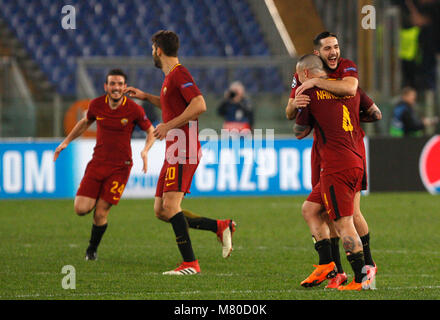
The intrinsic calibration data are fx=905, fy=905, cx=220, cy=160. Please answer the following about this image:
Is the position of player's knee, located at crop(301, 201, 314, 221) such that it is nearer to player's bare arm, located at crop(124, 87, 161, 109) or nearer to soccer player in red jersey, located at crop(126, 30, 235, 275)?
soccer player in red jersey, located at crop(126, 30, 235, 275)

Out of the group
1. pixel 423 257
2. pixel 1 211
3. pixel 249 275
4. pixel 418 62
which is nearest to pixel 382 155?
pixel 418 62

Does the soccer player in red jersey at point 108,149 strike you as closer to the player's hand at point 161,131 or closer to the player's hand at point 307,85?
the player's hand at point 161,131

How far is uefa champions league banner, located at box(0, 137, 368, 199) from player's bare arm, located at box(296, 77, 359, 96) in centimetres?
1010

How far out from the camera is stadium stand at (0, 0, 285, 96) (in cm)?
2173

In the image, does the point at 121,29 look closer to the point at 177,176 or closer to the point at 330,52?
the point at 177,176

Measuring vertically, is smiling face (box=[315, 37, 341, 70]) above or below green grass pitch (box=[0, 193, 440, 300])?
above

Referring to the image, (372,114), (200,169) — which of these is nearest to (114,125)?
(372,114)

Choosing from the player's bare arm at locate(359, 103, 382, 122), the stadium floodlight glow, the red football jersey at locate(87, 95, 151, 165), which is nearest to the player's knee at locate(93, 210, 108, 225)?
the red football jersey at locate(87, 95, 151, 165)

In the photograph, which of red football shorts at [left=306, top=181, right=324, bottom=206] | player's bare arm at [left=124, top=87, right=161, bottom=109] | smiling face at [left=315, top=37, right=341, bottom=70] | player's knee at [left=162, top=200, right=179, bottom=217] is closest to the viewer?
smiling face at [left=315, top=37, right=341, bottom=70]

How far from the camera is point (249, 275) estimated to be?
26.6 ft

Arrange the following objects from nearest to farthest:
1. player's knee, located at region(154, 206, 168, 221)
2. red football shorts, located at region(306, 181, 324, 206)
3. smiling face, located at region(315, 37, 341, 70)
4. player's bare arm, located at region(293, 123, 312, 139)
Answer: smiling face, located at region(315, 37, 341, 70), player's bare arm, located at region(293, 123, 312, 139), red football shorts, located at region(306, 181, 324, 206), player's knee, located at region(154, 206, 168, 221)

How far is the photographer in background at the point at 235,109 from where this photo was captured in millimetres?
17984

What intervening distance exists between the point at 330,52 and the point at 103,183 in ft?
12.3

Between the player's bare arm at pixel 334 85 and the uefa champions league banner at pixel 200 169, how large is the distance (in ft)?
33.2
